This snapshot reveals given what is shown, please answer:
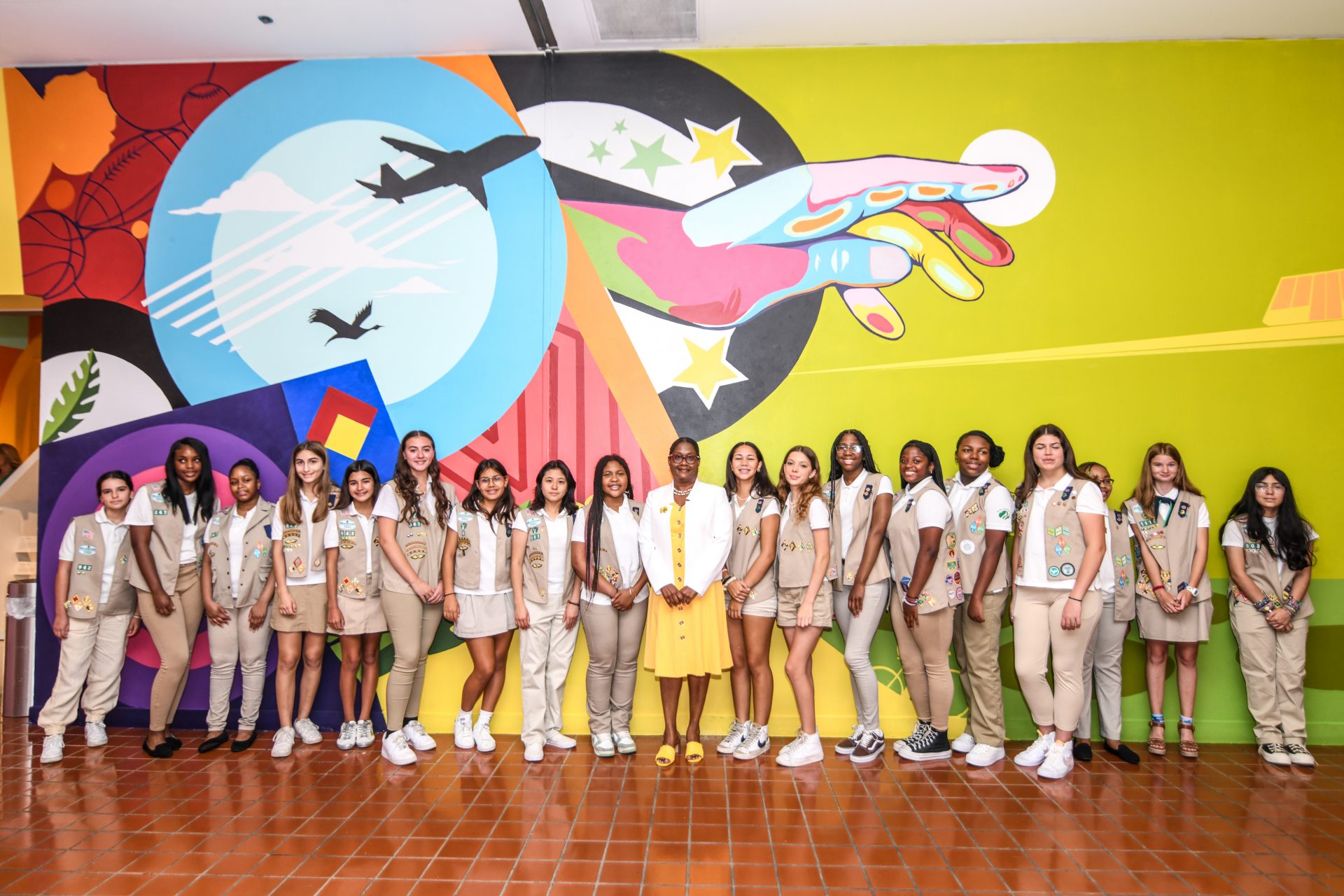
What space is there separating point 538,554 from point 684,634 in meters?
0.92

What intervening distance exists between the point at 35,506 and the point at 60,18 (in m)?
3.19

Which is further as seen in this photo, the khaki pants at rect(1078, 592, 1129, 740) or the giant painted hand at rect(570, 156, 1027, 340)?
the giant painted hand at rect(570, 156, 1027, 340)

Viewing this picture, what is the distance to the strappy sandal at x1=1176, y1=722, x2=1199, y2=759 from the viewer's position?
4.36 meters

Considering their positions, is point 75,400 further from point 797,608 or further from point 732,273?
point 797,608

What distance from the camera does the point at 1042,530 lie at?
4188 millimetres

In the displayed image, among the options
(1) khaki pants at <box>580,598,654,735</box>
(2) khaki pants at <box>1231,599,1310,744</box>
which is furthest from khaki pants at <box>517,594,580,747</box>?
(2) khaki pants at <box>1231,599,1310,744</box>

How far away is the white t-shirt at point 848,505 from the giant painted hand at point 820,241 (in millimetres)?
1012

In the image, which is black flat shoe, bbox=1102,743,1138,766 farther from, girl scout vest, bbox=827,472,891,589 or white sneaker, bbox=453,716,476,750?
white sneaker, bbox=453,716,476,750

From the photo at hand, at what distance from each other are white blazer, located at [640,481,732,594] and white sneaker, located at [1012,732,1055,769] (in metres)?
1.81

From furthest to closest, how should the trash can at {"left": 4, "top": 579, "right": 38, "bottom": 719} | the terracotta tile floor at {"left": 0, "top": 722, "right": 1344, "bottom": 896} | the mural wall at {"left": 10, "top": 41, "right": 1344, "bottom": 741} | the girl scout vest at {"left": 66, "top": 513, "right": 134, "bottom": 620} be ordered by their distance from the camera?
the trash can at {"left": 4, "top": 579, "right": 38, "bottom": 719}
the mural wall at {"left": 10, "top": 41, "right": 1344, "bottom": 741}
the girl scout vest at {"left": 66, "top": 513, "right": 134, "bottom": 620}
the terracotta tile floor at {"left": 0, "top": 722, "right": 1344, "bottom": 896}

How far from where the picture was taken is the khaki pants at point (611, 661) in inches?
171

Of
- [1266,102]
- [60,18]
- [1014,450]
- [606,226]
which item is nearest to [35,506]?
[60,18]

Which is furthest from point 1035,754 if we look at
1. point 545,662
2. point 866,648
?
point 545,662

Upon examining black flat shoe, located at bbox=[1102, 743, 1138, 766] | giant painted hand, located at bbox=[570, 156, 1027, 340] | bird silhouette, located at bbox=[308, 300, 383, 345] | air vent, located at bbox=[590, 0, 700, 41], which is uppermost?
air vent, located at bbox=[590, 0, 700, 41]
